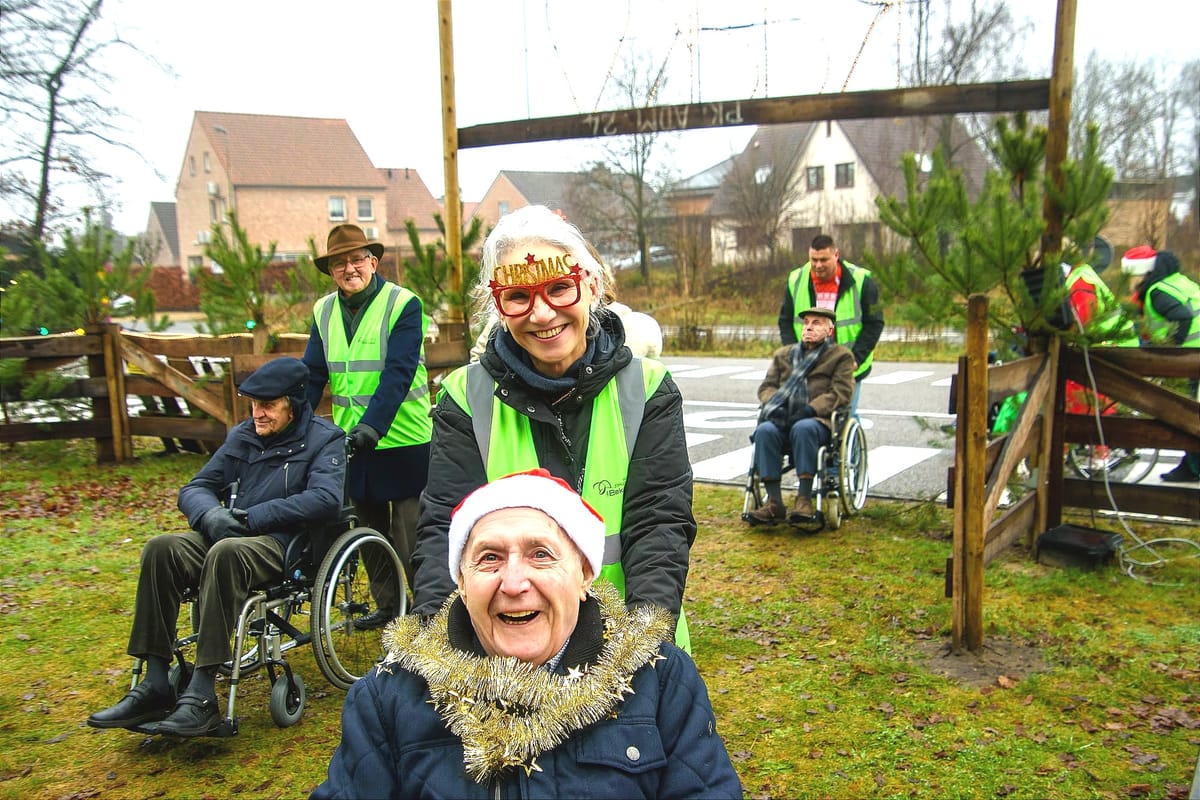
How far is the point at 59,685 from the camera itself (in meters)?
5.13

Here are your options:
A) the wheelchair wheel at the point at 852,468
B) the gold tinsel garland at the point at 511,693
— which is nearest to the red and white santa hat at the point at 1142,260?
the wheelchair wheel at the point at 852,468

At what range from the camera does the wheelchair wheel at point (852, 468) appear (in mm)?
7504

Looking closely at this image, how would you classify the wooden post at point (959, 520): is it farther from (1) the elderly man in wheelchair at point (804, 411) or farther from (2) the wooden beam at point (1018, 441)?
(1) the elderly man in wheelchair at point (804, 411)

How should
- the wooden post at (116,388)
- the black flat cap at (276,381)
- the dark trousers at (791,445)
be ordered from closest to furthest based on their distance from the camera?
1. the black flat cap at (276,381)
2. the dark trousers at (791,445)
3. the wooden post at (116,388)

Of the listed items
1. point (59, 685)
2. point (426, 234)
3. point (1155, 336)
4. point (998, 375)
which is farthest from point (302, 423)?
point (426, 234)

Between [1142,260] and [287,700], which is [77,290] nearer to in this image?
[287,700]

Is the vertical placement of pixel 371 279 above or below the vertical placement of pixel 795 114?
below

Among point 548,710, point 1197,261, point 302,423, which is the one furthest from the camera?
point 1197,261

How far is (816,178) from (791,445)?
125ft

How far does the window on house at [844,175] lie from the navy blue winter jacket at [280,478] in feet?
136

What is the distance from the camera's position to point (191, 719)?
4070 millimetres

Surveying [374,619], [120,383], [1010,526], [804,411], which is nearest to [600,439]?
[374,619]

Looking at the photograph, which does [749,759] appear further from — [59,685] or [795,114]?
[795,114]

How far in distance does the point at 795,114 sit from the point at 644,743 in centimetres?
555
